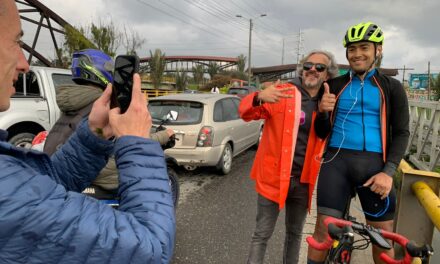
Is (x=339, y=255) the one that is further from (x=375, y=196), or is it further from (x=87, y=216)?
(x=87, y=216)

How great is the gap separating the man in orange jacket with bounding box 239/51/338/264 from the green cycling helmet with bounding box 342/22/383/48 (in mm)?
329

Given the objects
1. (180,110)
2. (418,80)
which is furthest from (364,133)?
(418,80)

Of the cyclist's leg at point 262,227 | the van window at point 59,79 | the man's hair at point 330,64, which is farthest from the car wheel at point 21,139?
the man's hair at point 330,64

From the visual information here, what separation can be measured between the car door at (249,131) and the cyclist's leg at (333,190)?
506 centimetres

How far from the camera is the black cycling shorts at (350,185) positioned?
93.5 inches

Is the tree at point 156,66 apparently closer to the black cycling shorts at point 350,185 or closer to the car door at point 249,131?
the car door at point 249,131

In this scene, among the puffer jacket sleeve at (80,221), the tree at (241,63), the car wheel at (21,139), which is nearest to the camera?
the puffer jacket sleeve at (80,221)

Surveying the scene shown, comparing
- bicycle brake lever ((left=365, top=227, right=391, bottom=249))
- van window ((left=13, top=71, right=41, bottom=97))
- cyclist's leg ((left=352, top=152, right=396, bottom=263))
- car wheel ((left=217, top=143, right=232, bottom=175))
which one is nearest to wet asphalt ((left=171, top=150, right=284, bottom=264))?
car wheel ((left=217, top=143, right=232, bottom=175))

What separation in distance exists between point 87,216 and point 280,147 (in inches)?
77.8

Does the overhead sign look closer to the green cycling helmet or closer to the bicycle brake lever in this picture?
the green cycling helmet

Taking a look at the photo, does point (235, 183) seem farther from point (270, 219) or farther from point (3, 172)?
point (3, 172)

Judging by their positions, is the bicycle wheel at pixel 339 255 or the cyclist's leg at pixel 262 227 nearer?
the bicycle wheel at pixel 339 255

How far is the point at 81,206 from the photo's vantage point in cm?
85

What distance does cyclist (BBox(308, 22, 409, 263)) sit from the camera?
7.75 feet
